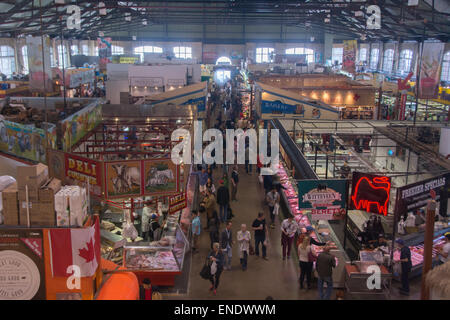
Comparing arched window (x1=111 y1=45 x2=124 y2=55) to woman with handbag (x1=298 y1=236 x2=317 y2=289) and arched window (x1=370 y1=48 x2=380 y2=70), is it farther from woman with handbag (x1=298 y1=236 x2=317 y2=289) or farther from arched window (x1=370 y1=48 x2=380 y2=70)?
woman with handbag (x1=298 y1=236 x2=317 y2=289)

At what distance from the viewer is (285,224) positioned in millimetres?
9156

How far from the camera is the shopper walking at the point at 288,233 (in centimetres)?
912

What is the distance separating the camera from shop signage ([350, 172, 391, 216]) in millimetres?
7770

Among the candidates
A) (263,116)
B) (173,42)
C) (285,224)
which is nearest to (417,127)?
(285,224)

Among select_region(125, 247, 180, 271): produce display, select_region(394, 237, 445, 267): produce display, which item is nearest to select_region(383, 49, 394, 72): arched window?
select_region(394, 237, 445, 267): produce display

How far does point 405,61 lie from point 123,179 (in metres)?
36.6

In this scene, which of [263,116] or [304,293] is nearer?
[304,293]

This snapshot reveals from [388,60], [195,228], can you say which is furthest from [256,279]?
[388,60]

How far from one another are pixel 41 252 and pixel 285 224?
5.53 meters

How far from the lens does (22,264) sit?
4535 millimetres

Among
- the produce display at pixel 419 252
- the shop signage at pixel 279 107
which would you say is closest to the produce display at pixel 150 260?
the produce display at pixel 419 252

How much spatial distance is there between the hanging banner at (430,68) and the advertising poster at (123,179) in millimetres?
8359

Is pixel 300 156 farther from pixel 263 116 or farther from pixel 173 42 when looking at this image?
pixel 173 42

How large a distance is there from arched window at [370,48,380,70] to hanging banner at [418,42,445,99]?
3442 cm
